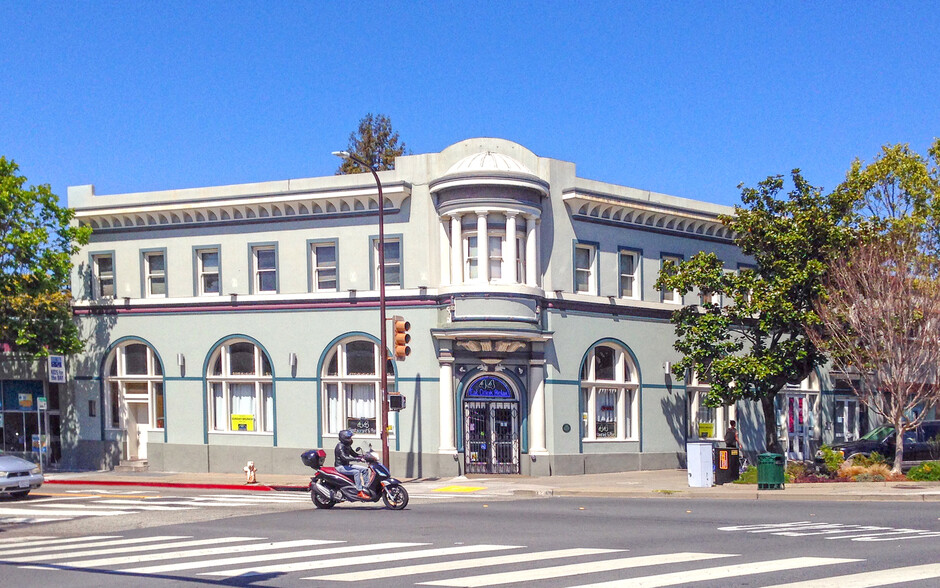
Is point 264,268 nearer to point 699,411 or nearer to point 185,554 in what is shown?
point 699,411

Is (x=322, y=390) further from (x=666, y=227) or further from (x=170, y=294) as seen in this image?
(x=666, y=227)

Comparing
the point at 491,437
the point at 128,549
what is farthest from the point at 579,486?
the point at 128,549

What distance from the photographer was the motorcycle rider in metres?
19.7

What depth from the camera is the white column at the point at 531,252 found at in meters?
30.2

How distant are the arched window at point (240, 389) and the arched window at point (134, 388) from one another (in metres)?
2.07

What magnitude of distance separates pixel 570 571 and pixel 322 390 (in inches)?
816

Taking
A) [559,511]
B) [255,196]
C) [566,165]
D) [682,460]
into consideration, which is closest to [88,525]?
[559,511]

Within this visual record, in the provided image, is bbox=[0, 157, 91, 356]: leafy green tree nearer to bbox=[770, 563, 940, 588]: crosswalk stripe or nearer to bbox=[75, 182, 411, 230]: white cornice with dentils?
bbox=[75, 182, 411, 230]: white cornice with dentils

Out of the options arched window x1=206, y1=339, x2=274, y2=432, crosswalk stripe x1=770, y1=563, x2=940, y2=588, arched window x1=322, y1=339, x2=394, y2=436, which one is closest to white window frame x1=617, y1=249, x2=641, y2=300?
arched window x1=322, y1=339, x2=394, y2=436

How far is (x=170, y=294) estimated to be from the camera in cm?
3312

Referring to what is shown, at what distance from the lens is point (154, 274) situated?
3350 cm

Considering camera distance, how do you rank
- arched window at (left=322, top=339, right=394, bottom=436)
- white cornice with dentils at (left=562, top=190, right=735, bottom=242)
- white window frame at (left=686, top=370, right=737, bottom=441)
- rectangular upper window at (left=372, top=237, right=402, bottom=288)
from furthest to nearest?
white window frame at (left=686, top=370, right=737, bottom=441), white cornice with dentils at (left=562, top=190, right=735, bottom=242), arched window at (left=322, top=339, right=394, bottom=436), rectangular upper window at (left=372, top=237, right=402, bottom=288)

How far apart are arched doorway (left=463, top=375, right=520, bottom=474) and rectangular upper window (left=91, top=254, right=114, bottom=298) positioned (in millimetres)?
12792

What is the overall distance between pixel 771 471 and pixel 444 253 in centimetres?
1129
